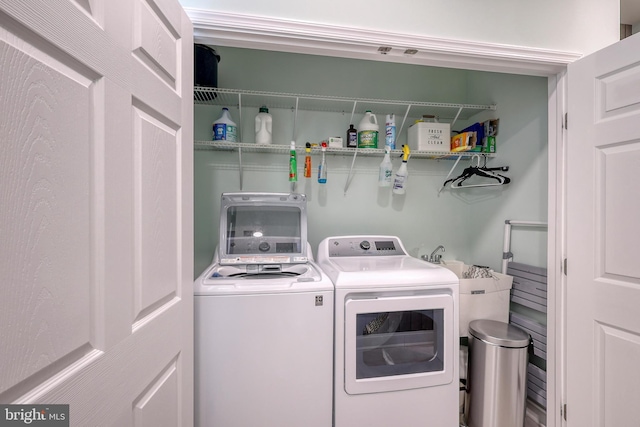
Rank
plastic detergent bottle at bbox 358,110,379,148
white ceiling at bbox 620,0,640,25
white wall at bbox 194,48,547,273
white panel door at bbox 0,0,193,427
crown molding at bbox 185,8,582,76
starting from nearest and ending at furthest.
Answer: white panel door at bbox 0,0,193,427 < crown molding at bbox 185,8,582,76 < white ceiling at bbox 620,0,640,25 < white wall at bbox 194,48,547,273 < plastic detergent bottle at bbox 358,110,379,148

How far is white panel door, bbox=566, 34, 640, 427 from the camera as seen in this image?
1155mm

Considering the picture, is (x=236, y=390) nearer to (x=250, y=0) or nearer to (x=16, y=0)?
(x=16, y=0)

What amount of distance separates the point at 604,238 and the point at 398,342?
3.68 feet

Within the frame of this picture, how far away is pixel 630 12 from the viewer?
1.76 metres

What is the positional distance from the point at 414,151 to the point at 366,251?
2.84ft

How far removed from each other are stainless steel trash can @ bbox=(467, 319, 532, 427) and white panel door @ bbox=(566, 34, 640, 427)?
208mm

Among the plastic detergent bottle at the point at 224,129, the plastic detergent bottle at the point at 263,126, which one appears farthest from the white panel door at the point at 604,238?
the plastic detergent bottle at the point at 224,129

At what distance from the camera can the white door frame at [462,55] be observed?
1.16 meters

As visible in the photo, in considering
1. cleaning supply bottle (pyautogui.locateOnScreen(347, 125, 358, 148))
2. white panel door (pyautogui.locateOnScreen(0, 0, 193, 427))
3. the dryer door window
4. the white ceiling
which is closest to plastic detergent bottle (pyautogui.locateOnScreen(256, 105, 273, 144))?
cleaning supply bottle (pyautogui.locateOnScreen(347, 125, 358, 148))

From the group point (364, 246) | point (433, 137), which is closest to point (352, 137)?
point (433, 137)

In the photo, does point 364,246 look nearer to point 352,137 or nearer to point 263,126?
point 352,137

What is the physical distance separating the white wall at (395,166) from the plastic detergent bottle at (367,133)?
227mm

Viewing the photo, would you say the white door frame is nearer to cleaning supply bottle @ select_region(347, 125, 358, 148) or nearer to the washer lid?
cleaning supply bottle @ select_region(347, 125, 358, 148)

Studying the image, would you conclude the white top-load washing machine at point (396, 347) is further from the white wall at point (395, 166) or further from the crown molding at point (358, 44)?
the crown molding at point (358, 44)
